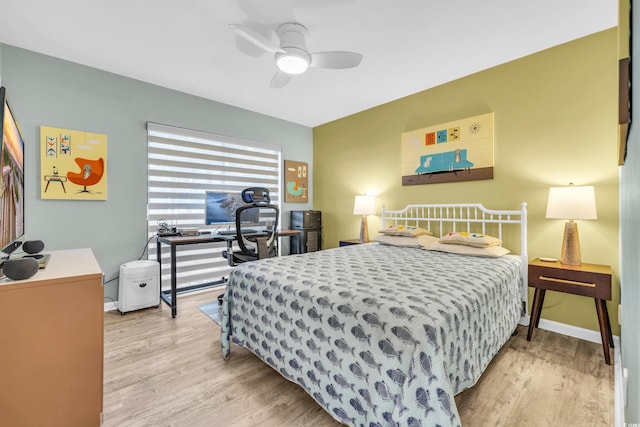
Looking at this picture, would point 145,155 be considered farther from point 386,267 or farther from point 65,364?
point 386,267

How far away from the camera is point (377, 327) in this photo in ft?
3.82

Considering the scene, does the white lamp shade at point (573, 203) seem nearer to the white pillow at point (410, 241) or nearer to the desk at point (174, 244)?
the white pillow at point (410, 241)

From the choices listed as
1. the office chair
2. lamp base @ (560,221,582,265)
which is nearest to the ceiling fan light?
the office chair

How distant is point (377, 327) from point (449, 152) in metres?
2.58

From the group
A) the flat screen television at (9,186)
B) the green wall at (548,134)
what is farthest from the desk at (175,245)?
the green wall at (548,134)

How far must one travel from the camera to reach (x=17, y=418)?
1.10 meters

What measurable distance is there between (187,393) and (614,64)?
387 centimetres

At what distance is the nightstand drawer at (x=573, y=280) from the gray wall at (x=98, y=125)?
385 centimetres

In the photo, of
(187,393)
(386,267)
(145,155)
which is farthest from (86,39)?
(386,267)

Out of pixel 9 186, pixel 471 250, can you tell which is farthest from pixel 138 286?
pixel 471 250

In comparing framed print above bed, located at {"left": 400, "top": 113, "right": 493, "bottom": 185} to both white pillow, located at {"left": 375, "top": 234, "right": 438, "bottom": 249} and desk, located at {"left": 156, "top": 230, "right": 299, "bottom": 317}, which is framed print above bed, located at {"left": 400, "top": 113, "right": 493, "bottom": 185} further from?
desk, located at {"left": 156, "top": 230, "right": 299, "bottom": 317}

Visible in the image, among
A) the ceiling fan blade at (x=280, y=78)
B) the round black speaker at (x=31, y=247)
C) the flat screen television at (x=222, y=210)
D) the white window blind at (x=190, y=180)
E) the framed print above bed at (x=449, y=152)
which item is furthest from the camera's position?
the flat screen television at (x=222, y=210)

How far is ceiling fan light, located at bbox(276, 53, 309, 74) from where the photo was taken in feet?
7.13

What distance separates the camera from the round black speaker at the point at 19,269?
43.6 inches
